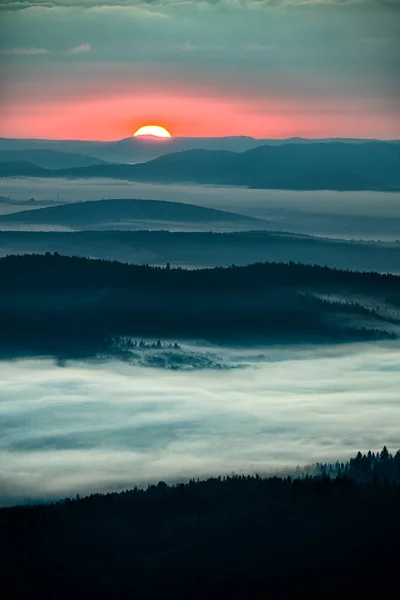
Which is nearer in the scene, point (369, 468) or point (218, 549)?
point (218, 549)

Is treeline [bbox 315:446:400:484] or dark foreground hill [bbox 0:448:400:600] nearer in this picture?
dark foreground hill [bbox 0:448:400:600]

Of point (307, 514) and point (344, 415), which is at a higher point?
point (344, 415)

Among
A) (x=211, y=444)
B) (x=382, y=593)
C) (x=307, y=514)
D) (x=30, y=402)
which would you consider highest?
(x=30, y=402)

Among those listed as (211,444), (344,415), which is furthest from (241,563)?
(344,415)

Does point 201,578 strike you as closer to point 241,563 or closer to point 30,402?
point 241,563

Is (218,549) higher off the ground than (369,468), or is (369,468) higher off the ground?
(369,468)

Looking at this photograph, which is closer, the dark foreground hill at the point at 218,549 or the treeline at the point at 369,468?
the dark foreground hill at the point at 218,549

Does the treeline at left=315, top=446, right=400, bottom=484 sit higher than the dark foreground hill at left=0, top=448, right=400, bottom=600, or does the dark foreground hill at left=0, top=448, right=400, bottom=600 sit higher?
the treeline at left=315, top=446, right=400, bottom=484

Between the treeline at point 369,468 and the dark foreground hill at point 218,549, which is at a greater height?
the treeline at point 369,468
